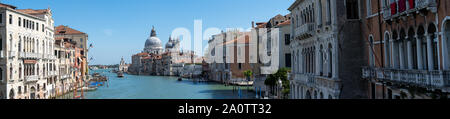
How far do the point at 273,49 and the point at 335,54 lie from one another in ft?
52.7

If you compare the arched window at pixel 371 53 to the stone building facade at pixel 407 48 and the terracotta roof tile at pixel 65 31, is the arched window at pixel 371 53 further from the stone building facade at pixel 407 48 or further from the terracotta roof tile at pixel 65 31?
the terracotta roof tile at pixel 65 31

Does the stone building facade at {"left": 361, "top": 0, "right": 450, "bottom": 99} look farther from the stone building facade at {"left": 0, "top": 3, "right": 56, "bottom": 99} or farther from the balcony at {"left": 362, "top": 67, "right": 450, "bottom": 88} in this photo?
the stone building facade at {"left": 0, "top": 3, "right": 56, "bottom": 99}

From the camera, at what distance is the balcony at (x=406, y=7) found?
Result: 5.81 meters

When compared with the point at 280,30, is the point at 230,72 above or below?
below

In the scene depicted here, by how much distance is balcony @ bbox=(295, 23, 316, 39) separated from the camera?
11590 mm

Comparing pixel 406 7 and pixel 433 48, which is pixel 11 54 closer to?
pixel 406 7

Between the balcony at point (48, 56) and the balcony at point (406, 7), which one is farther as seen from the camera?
the balcony at point (48, 56)

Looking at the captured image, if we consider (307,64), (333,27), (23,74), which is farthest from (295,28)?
(23,74)

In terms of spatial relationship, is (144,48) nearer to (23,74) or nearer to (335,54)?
(23,74)

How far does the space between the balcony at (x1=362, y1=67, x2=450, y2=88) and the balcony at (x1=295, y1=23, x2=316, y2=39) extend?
3414mm

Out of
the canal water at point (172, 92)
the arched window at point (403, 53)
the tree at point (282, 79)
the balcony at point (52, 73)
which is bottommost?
the canal water at point (172, 92)

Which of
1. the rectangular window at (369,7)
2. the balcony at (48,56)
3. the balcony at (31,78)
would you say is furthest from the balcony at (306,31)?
the balcony at (48,56)

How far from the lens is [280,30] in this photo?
2419cm

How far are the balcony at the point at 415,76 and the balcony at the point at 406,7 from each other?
1266 millimetres
